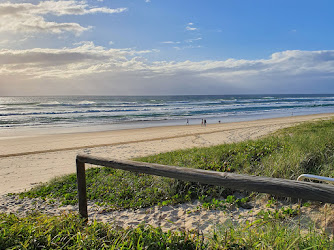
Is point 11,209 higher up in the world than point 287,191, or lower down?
lower down

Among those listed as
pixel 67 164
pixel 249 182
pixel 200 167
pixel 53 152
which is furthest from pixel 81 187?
pixel 53 152

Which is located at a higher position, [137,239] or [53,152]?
[137,239]

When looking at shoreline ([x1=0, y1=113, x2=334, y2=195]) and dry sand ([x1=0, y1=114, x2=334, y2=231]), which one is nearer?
dry sand ([x1=0, y1=114, x2=334, y2=231])

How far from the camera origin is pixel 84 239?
286 centimetres

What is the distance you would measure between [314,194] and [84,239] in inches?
91.9

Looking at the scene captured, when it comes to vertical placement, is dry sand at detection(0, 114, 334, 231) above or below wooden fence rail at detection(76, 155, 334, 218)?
below

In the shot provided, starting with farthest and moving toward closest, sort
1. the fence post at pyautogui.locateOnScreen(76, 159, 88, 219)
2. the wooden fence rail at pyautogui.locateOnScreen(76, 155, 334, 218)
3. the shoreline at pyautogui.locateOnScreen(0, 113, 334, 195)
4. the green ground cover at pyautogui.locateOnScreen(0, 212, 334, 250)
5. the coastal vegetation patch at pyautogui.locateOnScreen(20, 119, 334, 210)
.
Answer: the shoreline at pyautogui.locateOnScreen(0, 113, 334, 195), the coastal vegetation patch at pyautogui.locateOnScreen(20, 119, 334, 210), the fence post at pyautogui.locateOnScreen(76, 159, 88, 219), the green ground cover at pyautogui.locateOnScreen(0, 212, 334, 250), the wooden fence rail at pyautogui.locateOnScreen(76, 155, 334, 218)

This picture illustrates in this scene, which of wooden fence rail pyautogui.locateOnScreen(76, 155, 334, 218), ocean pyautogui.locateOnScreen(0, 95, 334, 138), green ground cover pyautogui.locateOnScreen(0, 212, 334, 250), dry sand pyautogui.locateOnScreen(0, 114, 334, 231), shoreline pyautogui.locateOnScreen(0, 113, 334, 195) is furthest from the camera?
ocean pyautogui.locateOnScreen(0, 95, 334, 138)

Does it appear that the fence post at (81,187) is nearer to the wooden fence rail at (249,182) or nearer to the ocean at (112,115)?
the wooden fence rail at (249,182)

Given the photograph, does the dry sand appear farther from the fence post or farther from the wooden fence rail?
the wooden fence rail

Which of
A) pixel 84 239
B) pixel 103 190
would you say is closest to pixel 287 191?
pixel 84 239

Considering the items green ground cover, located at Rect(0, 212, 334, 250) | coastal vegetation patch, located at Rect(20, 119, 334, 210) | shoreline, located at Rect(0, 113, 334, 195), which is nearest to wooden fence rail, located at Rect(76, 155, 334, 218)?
green ground cover, located at Rect(0, 212, 334, 250)

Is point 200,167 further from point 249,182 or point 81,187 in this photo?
point 249,182

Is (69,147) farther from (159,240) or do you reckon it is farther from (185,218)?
(159,240)
